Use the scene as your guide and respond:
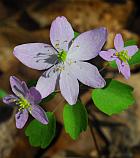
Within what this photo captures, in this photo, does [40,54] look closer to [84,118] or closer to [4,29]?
[84,118]

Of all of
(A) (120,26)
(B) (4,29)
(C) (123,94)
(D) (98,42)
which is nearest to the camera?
(D) (98,42)

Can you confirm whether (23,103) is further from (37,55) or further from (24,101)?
(37,55)

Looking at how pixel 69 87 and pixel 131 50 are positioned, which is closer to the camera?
pixel 69 87

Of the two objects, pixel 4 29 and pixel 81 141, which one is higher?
pixel 4 29

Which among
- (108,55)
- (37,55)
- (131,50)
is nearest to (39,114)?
(37,55)

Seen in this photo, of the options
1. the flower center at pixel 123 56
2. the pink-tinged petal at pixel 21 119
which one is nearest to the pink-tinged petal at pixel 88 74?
the flower center at pixel 123 56

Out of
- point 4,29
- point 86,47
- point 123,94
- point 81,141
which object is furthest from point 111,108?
point 4,29

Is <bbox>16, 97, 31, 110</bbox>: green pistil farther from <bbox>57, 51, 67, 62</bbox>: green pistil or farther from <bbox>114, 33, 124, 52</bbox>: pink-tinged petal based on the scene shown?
<bbox>114, 33, 124, 52</bbox>: pink-tinged petal

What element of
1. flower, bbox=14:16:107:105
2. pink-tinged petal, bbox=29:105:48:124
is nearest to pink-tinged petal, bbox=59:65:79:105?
flower, bbox=14:16:107:105
